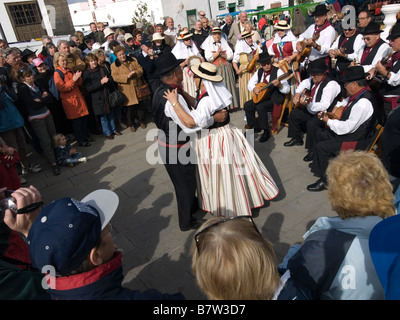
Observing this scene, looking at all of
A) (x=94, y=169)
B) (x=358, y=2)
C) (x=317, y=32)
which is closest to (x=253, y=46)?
(x=317, y=32)

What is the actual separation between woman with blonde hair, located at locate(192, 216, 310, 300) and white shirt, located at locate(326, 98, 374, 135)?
2.76m

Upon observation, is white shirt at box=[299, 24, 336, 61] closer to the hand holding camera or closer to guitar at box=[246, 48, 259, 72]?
guitar at box=[246, 48, 259, 72]

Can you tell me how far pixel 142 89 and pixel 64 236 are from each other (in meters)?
5.60

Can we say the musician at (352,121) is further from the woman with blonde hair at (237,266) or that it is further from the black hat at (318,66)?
the woman with blonde hair at (237,266)

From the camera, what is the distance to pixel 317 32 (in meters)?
5.66

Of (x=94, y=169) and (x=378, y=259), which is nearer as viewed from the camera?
(x=378, y=259)

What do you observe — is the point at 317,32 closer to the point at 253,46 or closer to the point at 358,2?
the point at 253,46

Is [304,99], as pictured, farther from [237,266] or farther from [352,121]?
[237,266]

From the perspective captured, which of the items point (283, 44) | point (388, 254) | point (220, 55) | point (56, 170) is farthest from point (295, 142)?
point (388, 254)

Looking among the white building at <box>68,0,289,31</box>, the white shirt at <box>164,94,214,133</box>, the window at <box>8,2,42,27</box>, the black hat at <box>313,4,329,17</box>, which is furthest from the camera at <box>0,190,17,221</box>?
the white building at <box>68,0,289,31</box>

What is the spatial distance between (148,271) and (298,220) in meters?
1.68

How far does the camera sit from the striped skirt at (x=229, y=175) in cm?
305

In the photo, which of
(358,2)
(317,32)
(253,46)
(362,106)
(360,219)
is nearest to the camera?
(360,219)

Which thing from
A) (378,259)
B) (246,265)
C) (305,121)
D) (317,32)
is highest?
(317,32)
